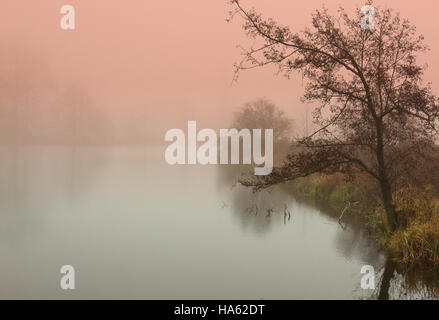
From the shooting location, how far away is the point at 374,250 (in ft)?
45.2

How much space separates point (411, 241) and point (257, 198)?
15704 millimetres

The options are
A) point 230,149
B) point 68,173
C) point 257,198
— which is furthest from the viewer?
point 230,149

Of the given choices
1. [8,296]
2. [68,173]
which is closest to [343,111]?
[8,296]

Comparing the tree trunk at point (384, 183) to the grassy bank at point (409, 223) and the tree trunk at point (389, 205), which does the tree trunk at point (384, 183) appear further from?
the grassy bank at point (409, 223)

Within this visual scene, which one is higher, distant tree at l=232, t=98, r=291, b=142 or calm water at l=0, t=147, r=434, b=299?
distant tree at l=232, t=98, r=291, b=142

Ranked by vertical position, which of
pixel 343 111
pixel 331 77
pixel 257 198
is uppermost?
pixel 331 77

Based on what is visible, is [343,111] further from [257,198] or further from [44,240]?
[257,198]
